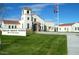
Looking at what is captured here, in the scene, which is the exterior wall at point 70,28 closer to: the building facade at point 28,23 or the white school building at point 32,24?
the white school building at point 32,24

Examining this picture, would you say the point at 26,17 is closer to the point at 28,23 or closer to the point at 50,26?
the point at 28,23

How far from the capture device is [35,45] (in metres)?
5.71

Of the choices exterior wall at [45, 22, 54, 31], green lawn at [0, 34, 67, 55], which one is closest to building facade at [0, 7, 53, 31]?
exterior wall at [45, 22, 54, 31]

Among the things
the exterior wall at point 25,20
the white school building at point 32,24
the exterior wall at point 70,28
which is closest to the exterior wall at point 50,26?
the white school building at point 32,24

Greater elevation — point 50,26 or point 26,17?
point 26,17

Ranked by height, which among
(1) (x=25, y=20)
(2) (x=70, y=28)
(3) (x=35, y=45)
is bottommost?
(3) (x=35, y=45)

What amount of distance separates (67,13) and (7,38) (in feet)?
2.97

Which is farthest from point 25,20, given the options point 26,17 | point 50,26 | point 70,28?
point 70,28

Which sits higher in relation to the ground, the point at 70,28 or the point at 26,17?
the point at 26,17

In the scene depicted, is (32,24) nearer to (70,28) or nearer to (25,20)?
(25,20)

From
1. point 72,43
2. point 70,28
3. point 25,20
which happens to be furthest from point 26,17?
point 72,43

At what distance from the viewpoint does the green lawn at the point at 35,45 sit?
5684 mm

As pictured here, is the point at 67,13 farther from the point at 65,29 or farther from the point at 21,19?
the point at 21,19

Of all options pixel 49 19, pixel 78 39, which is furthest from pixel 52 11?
pixel 78 39
